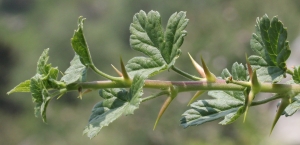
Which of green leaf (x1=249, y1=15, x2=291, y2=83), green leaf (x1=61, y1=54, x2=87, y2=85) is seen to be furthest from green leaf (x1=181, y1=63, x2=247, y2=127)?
green leaf (x1=61, y1=54, x2=87, y2=85)

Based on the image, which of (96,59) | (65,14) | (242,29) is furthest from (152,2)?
(65,14)

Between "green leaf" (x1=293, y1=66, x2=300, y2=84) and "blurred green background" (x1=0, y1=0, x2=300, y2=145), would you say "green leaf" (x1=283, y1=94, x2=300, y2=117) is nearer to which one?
"green leaf" (x1=293, y1=66, x2=300, y2=84)

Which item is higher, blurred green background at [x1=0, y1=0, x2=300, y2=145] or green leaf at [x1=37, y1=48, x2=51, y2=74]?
green leaf at [x1=37, y1=48, x2=51, y2=74]

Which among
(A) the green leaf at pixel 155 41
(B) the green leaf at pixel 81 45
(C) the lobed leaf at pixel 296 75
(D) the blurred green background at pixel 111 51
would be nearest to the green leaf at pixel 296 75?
(C) the lobed leaf at pixel 296 75

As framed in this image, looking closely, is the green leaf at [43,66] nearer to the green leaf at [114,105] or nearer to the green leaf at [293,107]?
the green leaf at [114,105]

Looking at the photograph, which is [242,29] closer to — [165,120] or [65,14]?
[165,120]

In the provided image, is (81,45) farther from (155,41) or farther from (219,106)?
(219,106)
